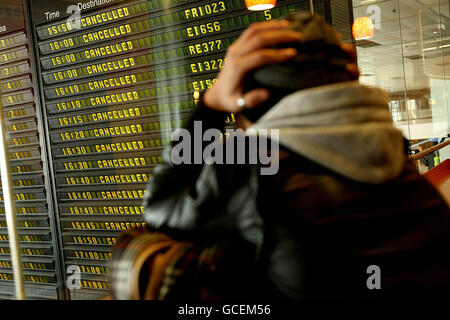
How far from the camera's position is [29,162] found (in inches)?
111

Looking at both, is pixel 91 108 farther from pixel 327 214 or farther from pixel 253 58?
pixel 327 214

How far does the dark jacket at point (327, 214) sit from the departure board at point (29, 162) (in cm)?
239

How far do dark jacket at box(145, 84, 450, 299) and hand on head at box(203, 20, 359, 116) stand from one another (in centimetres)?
7

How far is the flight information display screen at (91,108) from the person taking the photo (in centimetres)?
241

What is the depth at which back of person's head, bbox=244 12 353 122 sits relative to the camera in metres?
0.69

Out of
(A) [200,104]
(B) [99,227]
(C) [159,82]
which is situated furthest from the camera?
(B) [99,227]

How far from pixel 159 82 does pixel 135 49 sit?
0.24m

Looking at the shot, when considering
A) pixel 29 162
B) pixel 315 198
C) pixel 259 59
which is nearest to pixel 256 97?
pixel 259 59

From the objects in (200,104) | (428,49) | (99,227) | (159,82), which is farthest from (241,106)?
(428,49)

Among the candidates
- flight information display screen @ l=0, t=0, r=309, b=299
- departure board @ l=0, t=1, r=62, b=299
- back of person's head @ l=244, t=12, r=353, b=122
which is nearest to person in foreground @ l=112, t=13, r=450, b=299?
back of person's head @ l=244, t=12, r=353, b=122

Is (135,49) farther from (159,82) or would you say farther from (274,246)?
(274,246)

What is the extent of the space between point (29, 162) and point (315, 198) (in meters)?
2.56

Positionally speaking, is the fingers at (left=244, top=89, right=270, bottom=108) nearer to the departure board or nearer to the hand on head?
the hand on head

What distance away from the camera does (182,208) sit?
0.73m
